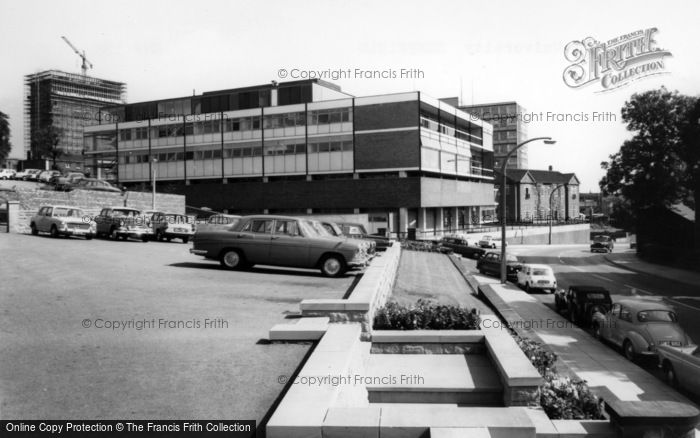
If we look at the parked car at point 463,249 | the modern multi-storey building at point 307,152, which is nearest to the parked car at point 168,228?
the parked car at point 463,249

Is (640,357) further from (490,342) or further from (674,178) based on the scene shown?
(674,178)

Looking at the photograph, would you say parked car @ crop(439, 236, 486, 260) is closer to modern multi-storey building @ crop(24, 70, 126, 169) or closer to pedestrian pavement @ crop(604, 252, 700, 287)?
pedestrian pavement @ crop(604, 252, 700, 287)

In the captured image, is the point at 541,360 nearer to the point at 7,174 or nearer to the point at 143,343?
the point at 143,343

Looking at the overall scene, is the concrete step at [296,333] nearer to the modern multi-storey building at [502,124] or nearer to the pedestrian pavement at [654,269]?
the pedestrian pavement at [654,269]

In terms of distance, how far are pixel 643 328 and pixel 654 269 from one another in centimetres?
3477

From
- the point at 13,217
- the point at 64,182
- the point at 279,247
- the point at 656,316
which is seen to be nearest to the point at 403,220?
the point at 64,182

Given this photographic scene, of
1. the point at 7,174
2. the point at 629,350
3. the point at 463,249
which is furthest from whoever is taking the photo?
the point at 7,174

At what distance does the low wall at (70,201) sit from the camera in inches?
1147

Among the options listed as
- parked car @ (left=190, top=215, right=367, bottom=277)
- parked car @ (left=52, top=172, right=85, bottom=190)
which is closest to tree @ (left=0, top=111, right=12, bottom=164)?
parked car @ (left=52, top=172, right=85, bottom=190)

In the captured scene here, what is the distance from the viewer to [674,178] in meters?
45.4

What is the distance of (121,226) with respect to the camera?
88.6ft

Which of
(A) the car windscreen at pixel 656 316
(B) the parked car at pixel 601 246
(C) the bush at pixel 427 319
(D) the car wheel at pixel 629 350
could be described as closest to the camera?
(C) the bush at pixel 427 319

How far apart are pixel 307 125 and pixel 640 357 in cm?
4927

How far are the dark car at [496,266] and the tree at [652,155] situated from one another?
17319 millimetres
